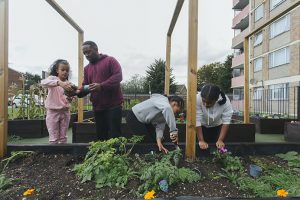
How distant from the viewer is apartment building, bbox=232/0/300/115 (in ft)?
65.2

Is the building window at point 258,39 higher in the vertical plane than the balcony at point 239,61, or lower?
higher

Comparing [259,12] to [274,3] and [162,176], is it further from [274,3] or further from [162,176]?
[162,176]

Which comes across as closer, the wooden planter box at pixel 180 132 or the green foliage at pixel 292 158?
the green foliage at pixel 292 158

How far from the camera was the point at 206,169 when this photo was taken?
2.56 meters

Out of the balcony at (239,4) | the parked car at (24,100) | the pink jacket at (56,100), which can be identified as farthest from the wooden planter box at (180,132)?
the balcony at (239,4)

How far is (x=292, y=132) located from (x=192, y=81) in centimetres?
309

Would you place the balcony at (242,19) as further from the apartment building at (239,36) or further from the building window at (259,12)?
the building window at (259,12)

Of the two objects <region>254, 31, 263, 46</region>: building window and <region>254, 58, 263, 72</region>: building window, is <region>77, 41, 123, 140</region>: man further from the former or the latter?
<region>254, 31, 263, 46</region>: building window

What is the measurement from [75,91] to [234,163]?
1845 millimetres

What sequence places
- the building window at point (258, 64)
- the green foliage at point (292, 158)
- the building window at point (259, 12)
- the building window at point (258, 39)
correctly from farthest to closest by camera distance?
the building window at point (258, 39) → the building window at point (258, 64) → the building window at point (259, 12) → the green foliage at point (292, 158)

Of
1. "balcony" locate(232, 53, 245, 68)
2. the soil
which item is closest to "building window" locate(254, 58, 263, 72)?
"balcony" locate(232, 53, 245, 68)

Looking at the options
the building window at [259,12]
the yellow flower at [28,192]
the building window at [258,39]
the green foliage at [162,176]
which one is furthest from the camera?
the building window at [258,39]

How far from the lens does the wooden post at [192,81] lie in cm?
282

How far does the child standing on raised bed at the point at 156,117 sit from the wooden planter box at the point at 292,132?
9.38 feet
